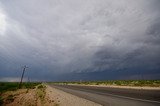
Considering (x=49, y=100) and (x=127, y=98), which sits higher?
(x=127, y=98)

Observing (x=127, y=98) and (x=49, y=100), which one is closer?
(x=127, y=98)

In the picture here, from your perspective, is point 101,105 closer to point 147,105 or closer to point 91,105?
point 91,105

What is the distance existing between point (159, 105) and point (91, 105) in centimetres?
503

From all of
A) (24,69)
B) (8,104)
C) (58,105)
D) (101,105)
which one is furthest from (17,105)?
(24,69)

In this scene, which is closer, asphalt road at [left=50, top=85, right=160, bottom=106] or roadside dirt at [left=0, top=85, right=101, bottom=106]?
asphalt road at [left=50, top=85, right=160, bottom=106]

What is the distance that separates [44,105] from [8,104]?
14.5m

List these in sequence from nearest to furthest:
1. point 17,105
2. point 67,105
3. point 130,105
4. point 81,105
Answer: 1. point 130,105
2. point 81,105
3. point 67,105
4. point 17,105

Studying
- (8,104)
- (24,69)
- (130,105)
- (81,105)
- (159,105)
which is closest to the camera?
(159,105)

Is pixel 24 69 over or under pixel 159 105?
over

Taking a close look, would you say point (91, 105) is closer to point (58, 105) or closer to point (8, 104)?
point (58, 105)

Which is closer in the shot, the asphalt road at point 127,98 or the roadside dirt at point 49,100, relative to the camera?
the asphalt road at point 127,98

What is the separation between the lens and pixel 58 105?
16984 millimetres

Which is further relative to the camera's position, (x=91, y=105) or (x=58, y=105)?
(x=58, y=105)

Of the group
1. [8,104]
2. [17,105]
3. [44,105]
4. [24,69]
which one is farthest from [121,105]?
[24,69]
